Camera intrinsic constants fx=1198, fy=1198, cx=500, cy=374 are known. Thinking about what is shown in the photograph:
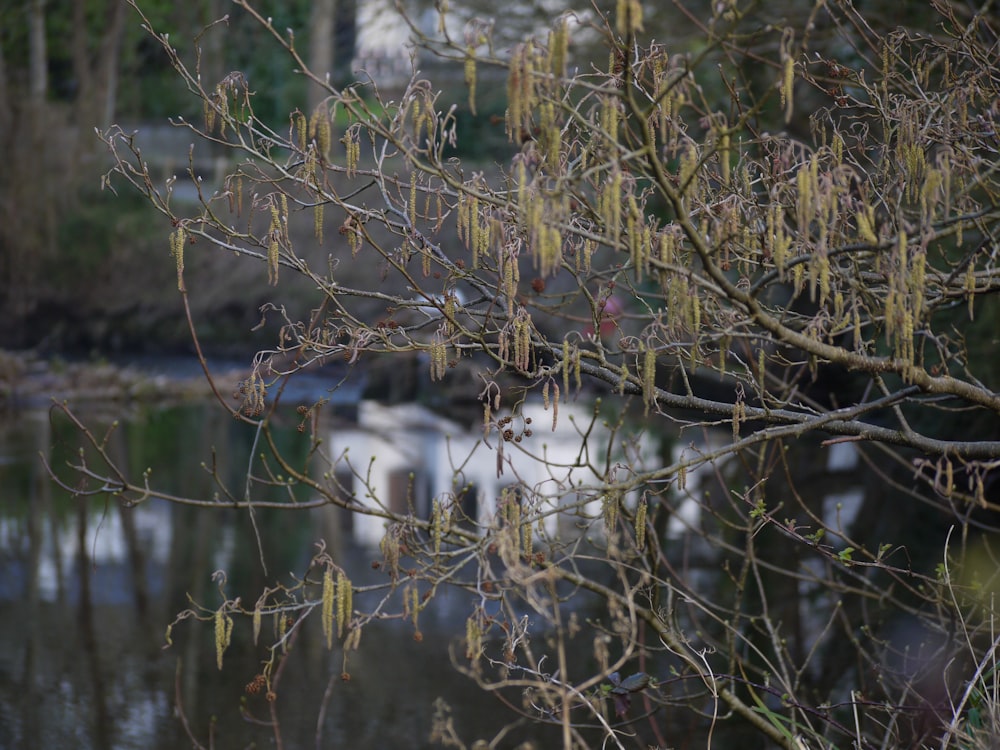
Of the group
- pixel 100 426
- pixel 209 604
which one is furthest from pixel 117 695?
pixel 100 426

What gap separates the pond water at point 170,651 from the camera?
20.1 feet

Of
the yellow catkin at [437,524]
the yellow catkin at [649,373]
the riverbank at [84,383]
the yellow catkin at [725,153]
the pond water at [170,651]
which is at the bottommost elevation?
the riverbank at [84,383]

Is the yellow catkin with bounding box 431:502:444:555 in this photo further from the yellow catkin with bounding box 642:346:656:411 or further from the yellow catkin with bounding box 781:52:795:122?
the yellow catkin with bounding box 781:52:795:122

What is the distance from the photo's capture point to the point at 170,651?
23.6ft

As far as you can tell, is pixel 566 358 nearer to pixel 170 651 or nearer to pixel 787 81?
pixel 787 81

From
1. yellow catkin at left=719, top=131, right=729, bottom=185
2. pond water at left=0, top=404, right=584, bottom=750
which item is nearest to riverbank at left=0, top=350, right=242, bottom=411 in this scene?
pond water at left=0, top=404, right=584, bottom=750

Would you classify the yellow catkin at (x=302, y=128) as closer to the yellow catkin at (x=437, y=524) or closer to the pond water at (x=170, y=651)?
the yellow catkin at (x=437, y=524)

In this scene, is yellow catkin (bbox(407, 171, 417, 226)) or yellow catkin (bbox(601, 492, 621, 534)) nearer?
yellow catkin (bbox(601, 492, 621, 534))

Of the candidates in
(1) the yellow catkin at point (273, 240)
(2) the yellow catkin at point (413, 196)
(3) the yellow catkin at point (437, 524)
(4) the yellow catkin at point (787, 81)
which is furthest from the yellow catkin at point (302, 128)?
(4) the yellow catkin at point (787, 81)

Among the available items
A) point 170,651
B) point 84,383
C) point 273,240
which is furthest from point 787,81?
point 84,383

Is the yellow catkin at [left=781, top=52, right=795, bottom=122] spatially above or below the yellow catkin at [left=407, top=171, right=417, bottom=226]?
above

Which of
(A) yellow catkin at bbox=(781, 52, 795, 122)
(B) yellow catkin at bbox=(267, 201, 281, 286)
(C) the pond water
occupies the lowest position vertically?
(C) the pond water

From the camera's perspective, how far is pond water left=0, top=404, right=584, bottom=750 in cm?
614

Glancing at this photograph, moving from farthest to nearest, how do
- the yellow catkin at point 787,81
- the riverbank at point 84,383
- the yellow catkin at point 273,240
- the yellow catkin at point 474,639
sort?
the riverbank at point 84,383, the yellow catkin at point 273,240, the yellow catkin at point 474,639, the yellow catkin at point 787,81
